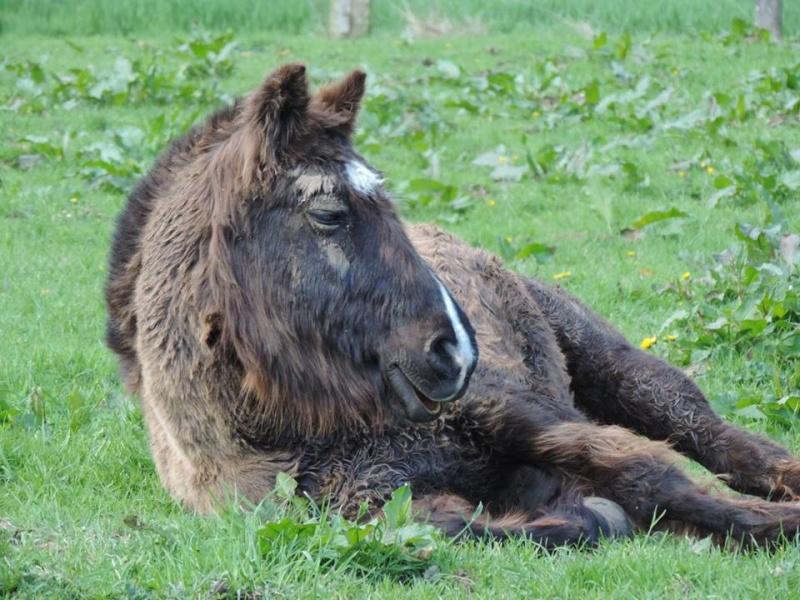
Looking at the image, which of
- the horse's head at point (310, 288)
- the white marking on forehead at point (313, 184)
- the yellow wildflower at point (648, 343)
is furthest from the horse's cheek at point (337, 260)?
the yellow wildflower at point (648, 343)

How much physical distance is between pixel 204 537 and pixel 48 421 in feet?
7.84

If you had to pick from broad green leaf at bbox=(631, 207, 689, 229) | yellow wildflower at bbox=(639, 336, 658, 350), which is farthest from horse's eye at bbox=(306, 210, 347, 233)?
broad green leaf at bbox=(631, 207, 689, 229)

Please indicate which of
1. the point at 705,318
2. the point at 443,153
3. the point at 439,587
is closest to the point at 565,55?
the point at 443,153

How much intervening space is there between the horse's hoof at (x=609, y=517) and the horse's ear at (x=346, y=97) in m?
1.80

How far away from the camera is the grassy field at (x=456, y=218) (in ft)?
13.7

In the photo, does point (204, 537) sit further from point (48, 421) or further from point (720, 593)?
point (48, 421)

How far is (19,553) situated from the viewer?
422 centimetres

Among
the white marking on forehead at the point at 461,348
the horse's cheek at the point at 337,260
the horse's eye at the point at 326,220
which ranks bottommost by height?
the white marking on forehead at the point at 461,348

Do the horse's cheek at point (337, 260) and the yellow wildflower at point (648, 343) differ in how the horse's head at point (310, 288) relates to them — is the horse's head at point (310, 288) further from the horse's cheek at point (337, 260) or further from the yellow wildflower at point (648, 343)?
the yellow wildflower at point (648, 343)

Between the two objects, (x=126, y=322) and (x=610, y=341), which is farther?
(x=610, y=341)

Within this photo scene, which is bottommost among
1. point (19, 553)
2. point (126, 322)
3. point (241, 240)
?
point (19, 553)

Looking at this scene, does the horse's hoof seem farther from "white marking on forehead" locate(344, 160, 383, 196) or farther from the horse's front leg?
"white marking on forehead" locate(344, 160, 383, 196)

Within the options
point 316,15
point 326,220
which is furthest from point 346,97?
point 316,15

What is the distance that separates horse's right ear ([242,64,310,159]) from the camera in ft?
15.6
